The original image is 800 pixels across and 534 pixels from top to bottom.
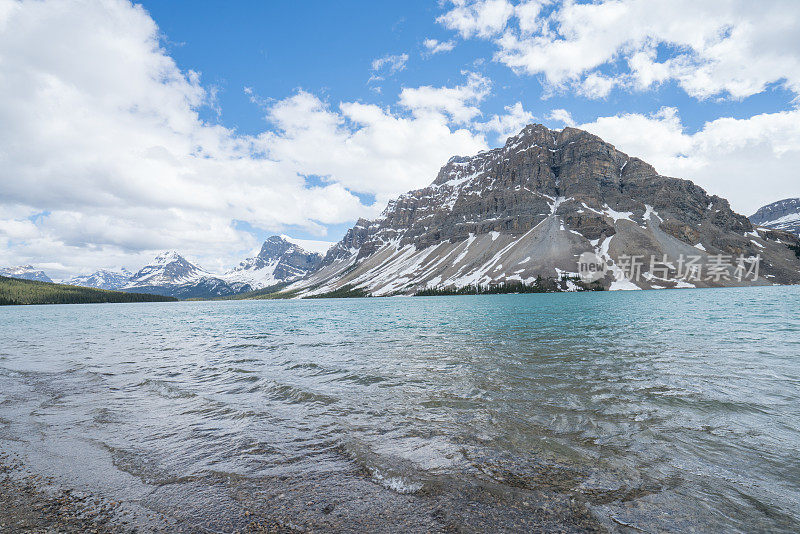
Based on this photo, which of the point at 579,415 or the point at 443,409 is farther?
the point at 443,409

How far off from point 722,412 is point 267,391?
1887 centimetres

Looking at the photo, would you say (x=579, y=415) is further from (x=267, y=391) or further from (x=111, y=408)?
(x=111, y=408)

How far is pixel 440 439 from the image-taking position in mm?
11422

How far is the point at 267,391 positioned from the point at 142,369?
12.6 m

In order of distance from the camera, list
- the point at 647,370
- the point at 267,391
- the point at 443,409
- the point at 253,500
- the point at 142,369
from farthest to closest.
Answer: the point at 142,369
the point at 647,370
the point at 267,391
the point at 443,409
the point at 253,500

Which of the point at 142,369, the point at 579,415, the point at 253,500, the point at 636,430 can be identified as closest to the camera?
the point at 253,500

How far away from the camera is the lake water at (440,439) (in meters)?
7.52

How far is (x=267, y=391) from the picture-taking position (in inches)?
708

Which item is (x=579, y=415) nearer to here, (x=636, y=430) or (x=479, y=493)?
(x=636, y=430)

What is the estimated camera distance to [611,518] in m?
7.03

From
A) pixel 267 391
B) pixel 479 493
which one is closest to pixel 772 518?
pixel 479 493

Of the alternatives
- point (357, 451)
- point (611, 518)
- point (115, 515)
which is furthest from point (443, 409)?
point (115, 515)

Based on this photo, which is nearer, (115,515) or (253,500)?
(115,515)

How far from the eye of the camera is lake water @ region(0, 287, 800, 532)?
7.52 metres
